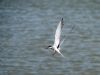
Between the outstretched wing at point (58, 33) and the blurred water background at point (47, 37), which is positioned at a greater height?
the blurred water background at point (47, 37)

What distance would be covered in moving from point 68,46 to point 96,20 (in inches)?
119

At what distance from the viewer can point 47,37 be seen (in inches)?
540

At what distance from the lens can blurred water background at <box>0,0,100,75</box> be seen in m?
11.4

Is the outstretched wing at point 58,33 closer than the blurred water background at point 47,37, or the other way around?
the outstretched wing at point 58,33

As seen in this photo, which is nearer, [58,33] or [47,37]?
[58,33]

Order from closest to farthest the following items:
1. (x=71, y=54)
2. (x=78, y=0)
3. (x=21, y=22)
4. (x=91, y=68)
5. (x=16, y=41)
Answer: (x=91, y=68) → (x=71, y=54) → (x=16, y=41) → (x=21, y=22) → (x=78, y=0)

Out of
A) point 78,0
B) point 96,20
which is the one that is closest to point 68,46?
point 96,20

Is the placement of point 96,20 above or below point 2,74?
above

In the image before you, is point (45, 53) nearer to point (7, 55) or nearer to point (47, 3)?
point (7, 55)

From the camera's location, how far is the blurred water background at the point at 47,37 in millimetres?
11435

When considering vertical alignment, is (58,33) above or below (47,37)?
below

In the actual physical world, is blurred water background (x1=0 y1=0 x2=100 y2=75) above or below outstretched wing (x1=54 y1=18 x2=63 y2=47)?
above

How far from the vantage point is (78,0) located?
63.8 ft

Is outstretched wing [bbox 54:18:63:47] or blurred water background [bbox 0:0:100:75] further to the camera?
blurred water background [bbox 0:0:100:75]
